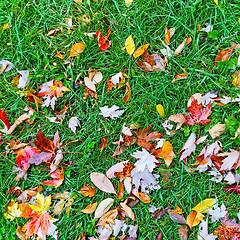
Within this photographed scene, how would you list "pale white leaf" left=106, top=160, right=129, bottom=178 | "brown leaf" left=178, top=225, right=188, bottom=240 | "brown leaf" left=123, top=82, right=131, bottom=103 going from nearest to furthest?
"brown leaf" left=178, top=225, right=188, bottom=240 < "pale white leaf" left=106, top=160, right=129, bottom=178 < "brown leaf" left=123, top=82, right=131, bottom=103

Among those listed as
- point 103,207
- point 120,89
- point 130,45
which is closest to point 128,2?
point 130,45

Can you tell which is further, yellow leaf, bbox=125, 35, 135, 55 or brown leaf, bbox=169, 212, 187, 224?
yellow leaf, bbox=125, 35, 135, 55

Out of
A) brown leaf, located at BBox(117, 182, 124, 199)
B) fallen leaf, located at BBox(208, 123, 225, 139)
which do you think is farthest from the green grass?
brown leaf, located at BBox(117, 182, 124, 199)

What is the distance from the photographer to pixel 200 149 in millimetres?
2029

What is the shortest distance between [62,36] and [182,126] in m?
1.54

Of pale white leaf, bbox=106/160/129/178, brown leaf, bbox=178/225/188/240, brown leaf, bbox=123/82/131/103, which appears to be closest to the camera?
brown leaf, bbox=178/225/188/240

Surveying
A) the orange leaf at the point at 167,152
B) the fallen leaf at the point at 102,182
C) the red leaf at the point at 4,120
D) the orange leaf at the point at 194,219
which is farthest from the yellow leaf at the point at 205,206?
the red leaf at the point at 4,120

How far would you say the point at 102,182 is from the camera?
6.71 feet

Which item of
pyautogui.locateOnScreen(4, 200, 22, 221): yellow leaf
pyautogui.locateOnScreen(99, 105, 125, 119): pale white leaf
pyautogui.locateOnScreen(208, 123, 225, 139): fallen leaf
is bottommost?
pyautogui.locateOnScreen(4, 200, 22, 221): yellow leaf

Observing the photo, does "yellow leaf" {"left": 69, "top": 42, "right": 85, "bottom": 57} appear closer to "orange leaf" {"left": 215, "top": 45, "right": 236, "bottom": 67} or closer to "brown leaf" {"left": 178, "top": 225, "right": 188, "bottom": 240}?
"orange leaf" {"left": 215, "top": 45, "right": 236, "bottom": 67}

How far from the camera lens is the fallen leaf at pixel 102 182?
79.8 inches

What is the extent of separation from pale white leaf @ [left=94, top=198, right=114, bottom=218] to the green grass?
0.05 metres

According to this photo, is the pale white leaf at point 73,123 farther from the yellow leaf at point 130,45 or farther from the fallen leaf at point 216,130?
the fallen leaf at point 216,130

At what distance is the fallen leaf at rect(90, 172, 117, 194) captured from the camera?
6.65 ft
